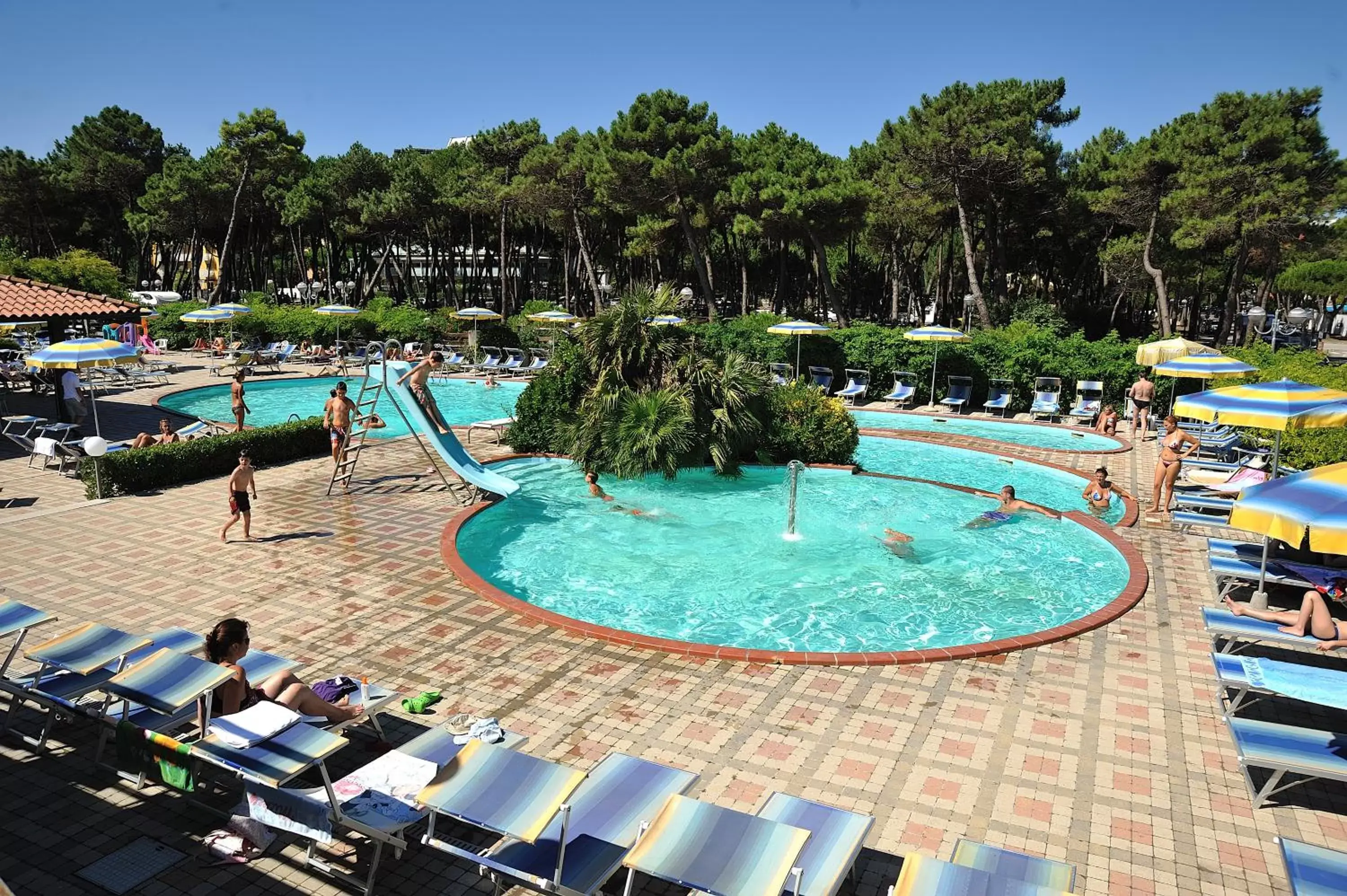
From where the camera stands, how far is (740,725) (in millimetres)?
6762

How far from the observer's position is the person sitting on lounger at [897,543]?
12531 mm

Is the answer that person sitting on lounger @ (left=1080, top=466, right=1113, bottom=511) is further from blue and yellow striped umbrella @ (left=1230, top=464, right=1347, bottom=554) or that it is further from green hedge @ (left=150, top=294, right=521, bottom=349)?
green hedge @ (left=150, top=294, right=521, bottom=349)

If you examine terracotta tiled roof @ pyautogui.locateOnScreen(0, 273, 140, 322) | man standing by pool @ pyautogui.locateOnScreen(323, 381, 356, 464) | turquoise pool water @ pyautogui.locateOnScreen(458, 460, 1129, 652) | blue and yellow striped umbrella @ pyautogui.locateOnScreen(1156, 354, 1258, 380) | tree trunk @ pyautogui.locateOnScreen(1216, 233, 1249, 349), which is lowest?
turquoise pool water @ pyautogui.locateOnScreen(458, 460, 1129, 652)

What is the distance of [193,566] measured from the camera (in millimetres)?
10133

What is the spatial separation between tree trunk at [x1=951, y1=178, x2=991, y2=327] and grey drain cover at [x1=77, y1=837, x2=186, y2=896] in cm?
3332

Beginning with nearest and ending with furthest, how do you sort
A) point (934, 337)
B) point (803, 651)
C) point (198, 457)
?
point (803, 651) → point (198, 457) → point (934, 337)

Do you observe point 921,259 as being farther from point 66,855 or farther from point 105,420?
point 66,855

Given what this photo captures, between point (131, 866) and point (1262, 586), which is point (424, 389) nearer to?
point (131, 866)

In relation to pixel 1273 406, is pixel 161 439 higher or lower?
lower

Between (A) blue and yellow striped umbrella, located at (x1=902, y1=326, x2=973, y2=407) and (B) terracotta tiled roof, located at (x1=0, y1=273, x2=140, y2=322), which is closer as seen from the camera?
(B) terracotta tiled roof, located at (x1=0, y1=273, x2=140, y2=322)

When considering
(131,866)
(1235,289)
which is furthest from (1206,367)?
(1235,289)

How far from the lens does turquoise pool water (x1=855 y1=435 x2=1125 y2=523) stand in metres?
15.8

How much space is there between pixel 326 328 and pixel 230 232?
15.2 m

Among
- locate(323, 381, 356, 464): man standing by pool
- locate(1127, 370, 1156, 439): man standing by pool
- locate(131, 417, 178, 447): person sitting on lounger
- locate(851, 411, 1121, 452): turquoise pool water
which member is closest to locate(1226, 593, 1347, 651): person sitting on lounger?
locate(851, 411, 1121, 452): turquoise pool water
